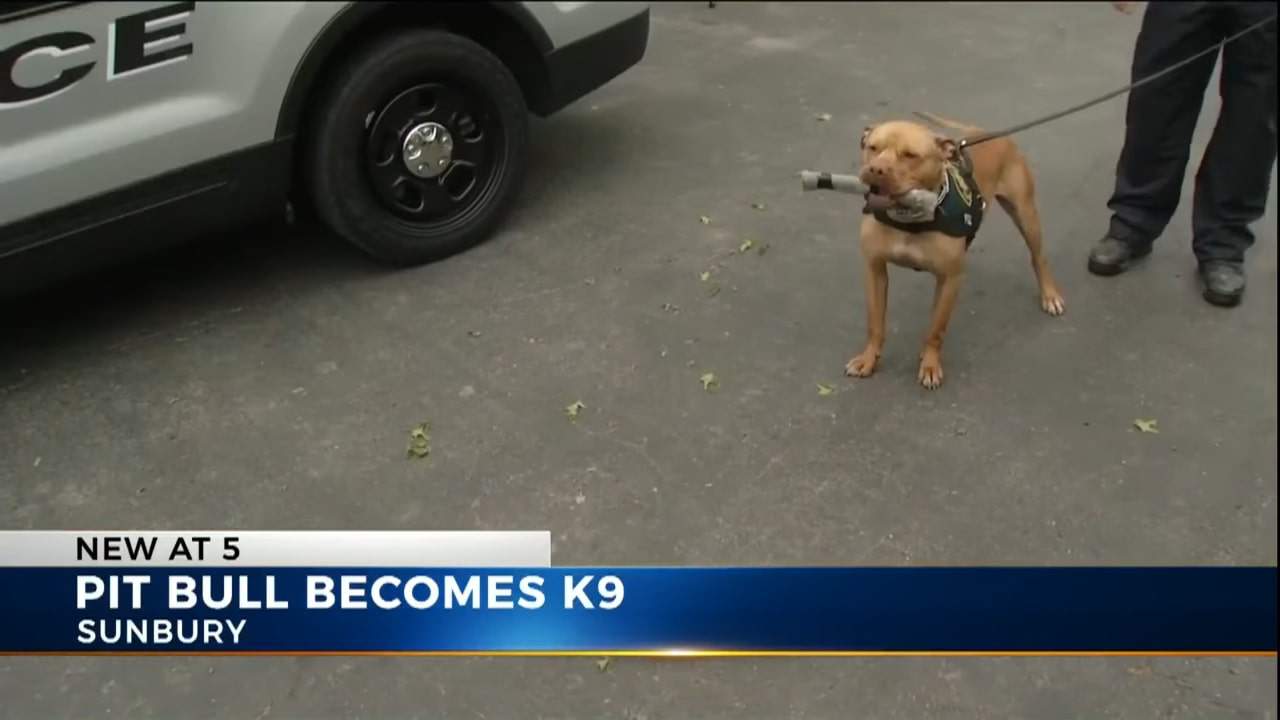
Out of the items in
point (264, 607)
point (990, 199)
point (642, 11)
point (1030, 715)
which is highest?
point (642, 11)

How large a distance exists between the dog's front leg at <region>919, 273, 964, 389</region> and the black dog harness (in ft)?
0.44

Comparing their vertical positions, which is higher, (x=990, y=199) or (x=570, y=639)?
(x=990, y=199)

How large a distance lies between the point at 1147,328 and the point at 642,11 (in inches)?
91.5

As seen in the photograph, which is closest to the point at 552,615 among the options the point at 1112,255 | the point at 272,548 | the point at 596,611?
the point at 596,611

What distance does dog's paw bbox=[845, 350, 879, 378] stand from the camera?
3463 mm

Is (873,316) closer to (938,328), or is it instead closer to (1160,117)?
(938,328)

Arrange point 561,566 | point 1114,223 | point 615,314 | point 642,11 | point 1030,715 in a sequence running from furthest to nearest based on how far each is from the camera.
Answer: point 642,11
point 1114,223
point 615,314
point 561,566
point 1030,715

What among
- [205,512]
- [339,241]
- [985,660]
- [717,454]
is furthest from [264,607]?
[339,241]

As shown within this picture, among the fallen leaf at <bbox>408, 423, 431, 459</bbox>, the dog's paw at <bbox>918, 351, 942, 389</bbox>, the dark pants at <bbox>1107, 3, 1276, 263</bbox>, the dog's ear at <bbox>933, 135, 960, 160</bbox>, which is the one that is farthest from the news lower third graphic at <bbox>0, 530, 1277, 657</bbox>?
the dark pants at <bbox>1107, 3, 1276, 263</bbox>

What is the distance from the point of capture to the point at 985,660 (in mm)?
2455

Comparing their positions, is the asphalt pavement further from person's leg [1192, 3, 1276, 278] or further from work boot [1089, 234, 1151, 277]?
person's leg [1192, 3, 1276, 278]

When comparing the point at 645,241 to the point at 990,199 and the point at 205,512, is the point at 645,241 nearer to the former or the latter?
the point at 990,199

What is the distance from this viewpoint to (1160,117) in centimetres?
392

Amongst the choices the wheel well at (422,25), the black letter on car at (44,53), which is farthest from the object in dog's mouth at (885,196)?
the black letter on car at (44,53)
